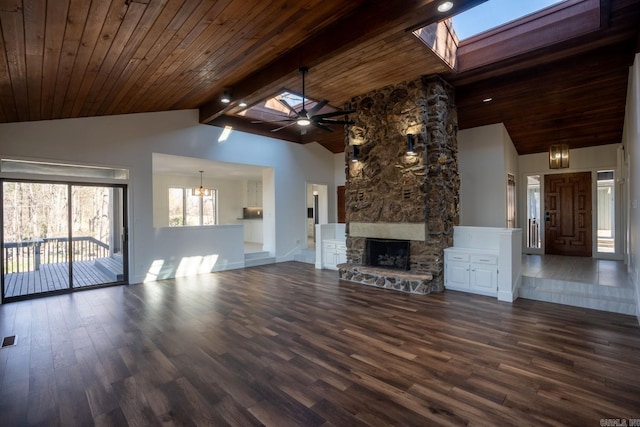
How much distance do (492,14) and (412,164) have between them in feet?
7.85

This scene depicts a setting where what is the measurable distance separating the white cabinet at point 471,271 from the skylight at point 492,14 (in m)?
3.50

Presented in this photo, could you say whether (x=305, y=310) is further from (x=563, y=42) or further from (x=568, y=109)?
(x=568, y=109)

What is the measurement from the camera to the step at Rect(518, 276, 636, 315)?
4109 millimetres

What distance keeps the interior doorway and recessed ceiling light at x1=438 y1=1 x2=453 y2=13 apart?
608 cm

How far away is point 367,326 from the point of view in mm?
3693

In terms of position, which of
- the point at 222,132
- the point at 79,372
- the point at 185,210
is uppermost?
the point at 222,132

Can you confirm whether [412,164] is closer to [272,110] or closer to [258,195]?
[272,110]

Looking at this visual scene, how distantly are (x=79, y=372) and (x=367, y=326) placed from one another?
2.91m

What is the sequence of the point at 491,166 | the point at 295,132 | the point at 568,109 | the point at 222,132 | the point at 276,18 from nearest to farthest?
the point at 276,18, the point at 568,109, the point at 491,166, the point at 222,132, the point at 295,132

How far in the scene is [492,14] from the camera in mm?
4324

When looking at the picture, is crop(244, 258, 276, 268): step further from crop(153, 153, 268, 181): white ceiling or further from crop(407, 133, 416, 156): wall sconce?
crop(407, 133, 416, 156): wall sconce

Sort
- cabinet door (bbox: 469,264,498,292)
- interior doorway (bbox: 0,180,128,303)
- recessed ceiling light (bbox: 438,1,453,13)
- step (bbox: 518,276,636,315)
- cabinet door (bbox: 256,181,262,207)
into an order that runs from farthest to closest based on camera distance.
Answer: cabinet door (bbox: 256,181,262,207) → interior doorway (bbox: 0,180,128,303) → cabinet door (bbox: 469,264,498,292) → step (bbox: 518,276,636,315) → recessed ceiling light (bbox: 438,1,453,13)

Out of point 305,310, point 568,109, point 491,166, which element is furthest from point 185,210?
point 568,109

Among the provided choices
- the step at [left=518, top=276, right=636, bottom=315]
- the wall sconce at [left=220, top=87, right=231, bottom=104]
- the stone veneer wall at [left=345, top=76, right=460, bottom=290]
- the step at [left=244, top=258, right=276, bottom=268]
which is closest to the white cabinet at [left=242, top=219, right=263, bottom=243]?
the step at [left=244, top=258, right=276, bottom=268]
